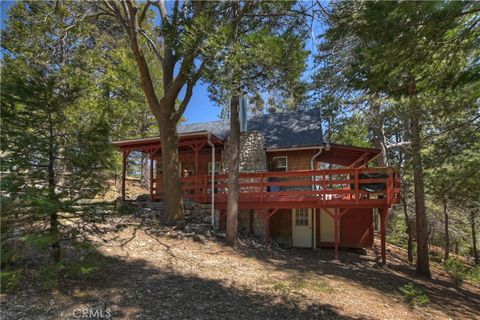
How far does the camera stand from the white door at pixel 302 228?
12.5m

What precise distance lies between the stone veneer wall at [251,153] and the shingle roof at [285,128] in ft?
1.25

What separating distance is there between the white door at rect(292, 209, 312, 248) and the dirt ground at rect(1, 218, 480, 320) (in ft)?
8.37

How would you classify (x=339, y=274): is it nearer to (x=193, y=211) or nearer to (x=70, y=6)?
(x=193, y=211)

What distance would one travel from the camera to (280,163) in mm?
13438

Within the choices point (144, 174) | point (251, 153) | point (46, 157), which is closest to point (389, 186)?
point (251, 153)

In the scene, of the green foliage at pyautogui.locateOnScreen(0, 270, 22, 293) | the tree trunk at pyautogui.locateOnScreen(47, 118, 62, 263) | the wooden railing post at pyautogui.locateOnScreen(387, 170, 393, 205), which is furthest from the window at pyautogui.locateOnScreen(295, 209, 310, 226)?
the green foliage at pyautogui.locateOnScreen(0, 270, 22, 293)

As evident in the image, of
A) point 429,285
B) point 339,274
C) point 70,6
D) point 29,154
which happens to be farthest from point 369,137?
point 29,154

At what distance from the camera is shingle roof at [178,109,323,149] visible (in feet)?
42.0

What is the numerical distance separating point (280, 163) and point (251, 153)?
1354 millimetres

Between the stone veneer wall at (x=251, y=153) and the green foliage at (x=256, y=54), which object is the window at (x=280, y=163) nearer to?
the stone veneer wall at (x=251, y=153)

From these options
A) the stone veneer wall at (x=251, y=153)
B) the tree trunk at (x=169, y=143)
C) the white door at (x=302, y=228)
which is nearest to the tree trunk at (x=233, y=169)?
the tree trunk at (x=169, y=143)

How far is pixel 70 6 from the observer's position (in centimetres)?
1101

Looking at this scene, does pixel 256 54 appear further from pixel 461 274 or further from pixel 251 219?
pixel 461 274

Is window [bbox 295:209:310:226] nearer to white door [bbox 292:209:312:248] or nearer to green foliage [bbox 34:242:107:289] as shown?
white door [bbox 292:209:312:248]
